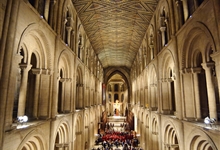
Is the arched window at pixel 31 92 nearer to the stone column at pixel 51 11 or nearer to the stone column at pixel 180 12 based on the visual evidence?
the stone column at pixel 51 11

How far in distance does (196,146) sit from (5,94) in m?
7.39

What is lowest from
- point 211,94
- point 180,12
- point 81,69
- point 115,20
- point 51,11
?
point 211,94

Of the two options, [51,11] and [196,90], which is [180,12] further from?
[51,11]

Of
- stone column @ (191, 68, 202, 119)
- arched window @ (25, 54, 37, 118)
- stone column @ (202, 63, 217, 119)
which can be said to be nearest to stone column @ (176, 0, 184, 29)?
stone column @ (191, 68, 202, 119)

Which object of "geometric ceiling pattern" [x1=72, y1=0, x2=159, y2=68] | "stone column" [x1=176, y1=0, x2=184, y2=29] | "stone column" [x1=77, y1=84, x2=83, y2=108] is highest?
"geometric ceiling pattern" [x1=72, y1=0, x2=159, y2=68]

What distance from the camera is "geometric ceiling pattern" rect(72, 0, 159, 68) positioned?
12.8 m

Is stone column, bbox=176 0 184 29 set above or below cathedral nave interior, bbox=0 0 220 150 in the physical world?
above

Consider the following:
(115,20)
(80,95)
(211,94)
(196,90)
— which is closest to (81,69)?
(80,95)

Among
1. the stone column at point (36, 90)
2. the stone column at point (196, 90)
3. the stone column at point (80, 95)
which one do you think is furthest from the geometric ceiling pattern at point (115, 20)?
the stone column at point (36, 90)

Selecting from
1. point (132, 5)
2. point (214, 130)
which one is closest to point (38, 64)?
point (214, 130)

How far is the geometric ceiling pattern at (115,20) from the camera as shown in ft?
41.8

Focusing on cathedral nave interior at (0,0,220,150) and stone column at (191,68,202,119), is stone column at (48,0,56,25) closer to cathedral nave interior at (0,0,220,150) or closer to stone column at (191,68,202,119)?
cathedral nave interior at (0,0,220,150)

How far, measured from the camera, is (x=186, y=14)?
7.85 metres

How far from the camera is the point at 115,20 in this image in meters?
15.7
